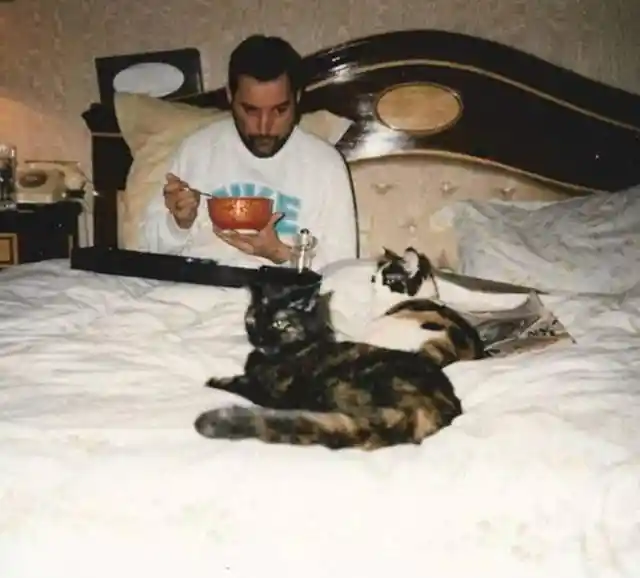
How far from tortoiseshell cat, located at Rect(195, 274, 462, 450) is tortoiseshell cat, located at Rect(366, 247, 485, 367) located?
0.05 metres

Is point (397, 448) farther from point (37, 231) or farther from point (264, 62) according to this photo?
point (37, 231)

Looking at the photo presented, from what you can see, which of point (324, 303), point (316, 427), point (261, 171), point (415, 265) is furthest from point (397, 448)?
point (261, 171)

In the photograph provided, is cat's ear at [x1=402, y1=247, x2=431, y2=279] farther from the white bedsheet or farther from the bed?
the white bedsheet

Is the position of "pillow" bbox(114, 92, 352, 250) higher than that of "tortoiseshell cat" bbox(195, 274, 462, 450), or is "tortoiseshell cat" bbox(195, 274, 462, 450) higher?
"pillow" bbox(114, 92, 352, 250)

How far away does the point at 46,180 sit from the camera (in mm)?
2621

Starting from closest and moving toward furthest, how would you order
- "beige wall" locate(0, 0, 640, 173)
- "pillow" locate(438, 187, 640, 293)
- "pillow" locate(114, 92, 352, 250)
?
"pillow" locate(438, 187, 640, 293)
"pillow" locate(114, 92, 352, 250)
"beige wall" locate(0, 0, 640, 173)

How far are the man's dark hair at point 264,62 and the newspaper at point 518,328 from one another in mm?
907

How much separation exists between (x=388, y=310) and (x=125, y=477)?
28.3 inches

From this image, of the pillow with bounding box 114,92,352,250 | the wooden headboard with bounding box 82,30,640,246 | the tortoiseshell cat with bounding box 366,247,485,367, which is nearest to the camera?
the tortoiseshell cat with bounding box 366,247,485,367

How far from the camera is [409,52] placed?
8.37 ft

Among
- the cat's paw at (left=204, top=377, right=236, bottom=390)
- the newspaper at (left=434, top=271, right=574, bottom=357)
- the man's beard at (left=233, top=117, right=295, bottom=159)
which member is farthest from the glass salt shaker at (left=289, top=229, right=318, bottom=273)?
the cat's paw at (left=204, top=377, right=236, bottom=390)

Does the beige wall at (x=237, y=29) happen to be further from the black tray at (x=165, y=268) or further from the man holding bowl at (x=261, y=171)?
the black tray at (x=165, y=268)

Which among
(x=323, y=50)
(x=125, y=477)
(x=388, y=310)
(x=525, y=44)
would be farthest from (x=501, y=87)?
(x=125, y=477)

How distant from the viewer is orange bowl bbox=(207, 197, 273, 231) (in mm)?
2023
